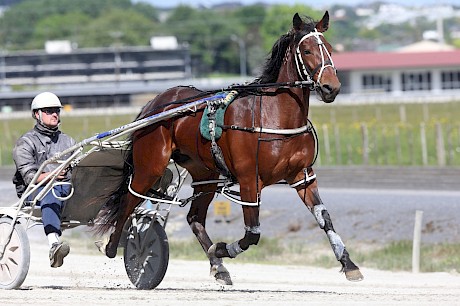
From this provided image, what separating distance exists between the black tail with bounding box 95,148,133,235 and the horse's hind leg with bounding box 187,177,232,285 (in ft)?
2.11

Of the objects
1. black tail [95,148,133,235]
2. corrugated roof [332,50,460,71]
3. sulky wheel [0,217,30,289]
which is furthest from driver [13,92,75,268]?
corrugated roof [332,50,460,71]

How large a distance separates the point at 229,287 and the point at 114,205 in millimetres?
1297

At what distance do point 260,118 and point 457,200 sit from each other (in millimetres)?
11142

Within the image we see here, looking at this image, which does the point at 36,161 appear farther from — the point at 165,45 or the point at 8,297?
the point at 165,45

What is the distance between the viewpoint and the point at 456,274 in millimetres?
11766

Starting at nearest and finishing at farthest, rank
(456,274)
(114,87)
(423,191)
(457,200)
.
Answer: (456,274) < (457,200) < (423,191) < (114,87)

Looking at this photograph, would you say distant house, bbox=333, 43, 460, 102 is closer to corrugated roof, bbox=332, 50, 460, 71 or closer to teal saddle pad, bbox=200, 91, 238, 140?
corrugated roof, bbox=332, 50, 460, 71

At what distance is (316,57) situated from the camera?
8.32 m

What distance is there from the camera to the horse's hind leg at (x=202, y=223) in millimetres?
9320

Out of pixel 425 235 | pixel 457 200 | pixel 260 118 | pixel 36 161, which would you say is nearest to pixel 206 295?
pixel 260 118

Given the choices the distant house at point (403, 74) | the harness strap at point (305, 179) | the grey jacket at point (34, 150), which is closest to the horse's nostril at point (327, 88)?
the harness strap at point (305, 179)

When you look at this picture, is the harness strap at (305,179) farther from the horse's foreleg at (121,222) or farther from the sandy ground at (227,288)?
the horse's foreleg at (121,222)

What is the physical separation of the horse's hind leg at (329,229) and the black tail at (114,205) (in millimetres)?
1923

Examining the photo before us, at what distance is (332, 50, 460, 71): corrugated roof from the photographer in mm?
75062
